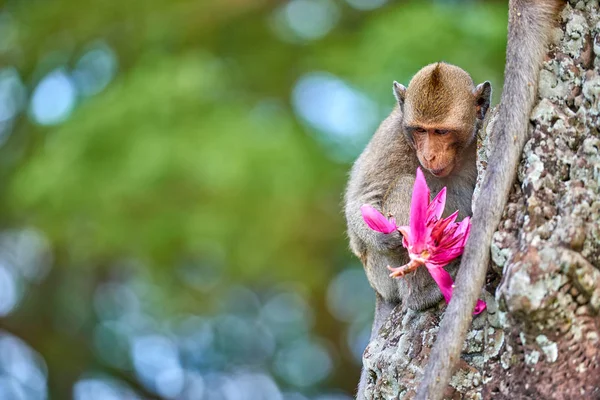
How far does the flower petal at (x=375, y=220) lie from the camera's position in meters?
2.95

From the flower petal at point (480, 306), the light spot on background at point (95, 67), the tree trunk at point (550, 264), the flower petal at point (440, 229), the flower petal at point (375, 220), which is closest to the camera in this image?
the tree trunk at point (550, 264)

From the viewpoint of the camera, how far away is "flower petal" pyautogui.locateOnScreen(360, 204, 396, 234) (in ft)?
9.66

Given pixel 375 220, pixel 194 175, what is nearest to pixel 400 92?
pixel 375 220

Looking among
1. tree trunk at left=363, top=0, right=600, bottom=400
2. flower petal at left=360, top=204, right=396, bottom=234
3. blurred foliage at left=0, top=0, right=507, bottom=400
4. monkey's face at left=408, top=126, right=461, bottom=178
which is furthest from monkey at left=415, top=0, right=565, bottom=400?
blurred foliage at left=0, top=0, right=507, bottom=400

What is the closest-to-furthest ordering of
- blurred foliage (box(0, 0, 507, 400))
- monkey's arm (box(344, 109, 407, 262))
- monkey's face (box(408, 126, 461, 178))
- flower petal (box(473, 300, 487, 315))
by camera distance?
1. flower petal (box(473, 300, 487, 315))
2. monkey's face (box(408, 126, 461, 178))
3. monkey's arm (box(344, 109, 407, 262))
4. blurred foliage (box(0, 0, 507, 400))

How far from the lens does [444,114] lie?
135 inches

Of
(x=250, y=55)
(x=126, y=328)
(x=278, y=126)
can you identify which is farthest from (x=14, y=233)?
(x=278, y=126)

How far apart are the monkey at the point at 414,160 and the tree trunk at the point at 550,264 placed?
1.79ft

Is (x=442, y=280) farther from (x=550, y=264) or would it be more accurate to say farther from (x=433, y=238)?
(x=550, y=264)

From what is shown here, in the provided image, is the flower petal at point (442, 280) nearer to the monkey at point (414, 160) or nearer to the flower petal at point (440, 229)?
the flower petal at point (440, 229)

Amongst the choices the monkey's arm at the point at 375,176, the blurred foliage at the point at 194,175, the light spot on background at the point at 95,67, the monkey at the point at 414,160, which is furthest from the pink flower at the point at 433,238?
the light spot on background at the point at 95,67

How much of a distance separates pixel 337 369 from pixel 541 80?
700 cm

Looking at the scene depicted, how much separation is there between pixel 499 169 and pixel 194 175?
4.01 m

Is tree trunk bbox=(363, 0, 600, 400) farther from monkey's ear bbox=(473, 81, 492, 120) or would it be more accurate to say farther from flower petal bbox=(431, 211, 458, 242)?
monkey's ear bbox=(473, 81, 492, 120)
